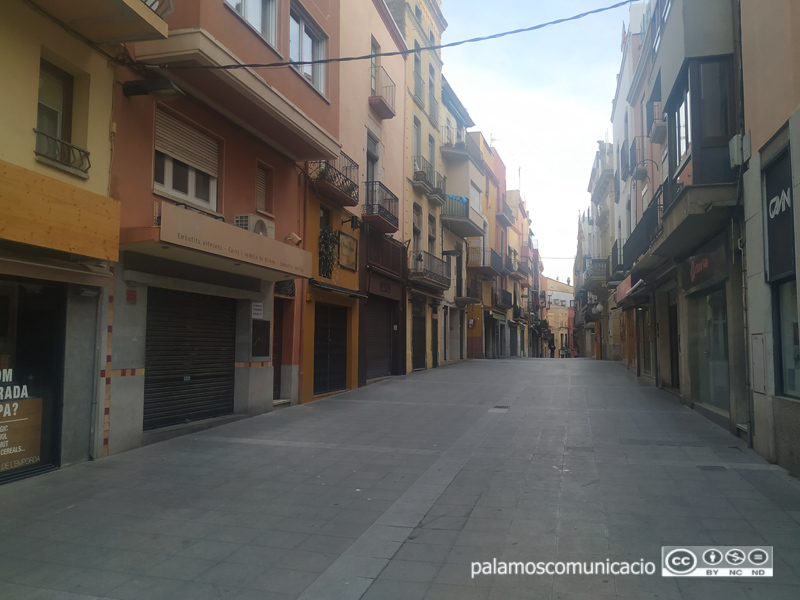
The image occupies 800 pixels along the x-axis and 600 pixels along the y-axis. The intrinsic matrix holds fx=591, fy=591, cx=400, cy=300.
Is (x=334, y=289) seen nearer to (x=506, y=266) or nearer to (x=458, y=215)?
(x=458, y=215)

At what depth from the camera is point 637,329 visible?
22578 millimetres

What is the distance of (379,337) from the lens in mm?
19859

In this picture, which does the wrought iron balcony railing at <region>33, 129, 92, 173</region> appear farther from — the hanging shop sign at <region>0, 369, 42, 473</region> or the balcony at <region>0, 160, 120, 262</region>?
the hanging shop sign at <region>0, 369, 42, 473</region>

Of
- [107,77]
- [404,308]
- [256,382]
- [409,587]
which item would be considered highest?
[107,77]

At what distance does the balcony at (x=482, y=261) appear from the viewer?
3366 centimetres

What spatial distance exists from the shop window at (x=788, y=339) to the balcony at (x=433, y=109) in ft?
66.3

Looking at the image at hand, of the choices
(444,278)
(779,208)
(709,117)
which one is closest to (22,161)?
(779,208)

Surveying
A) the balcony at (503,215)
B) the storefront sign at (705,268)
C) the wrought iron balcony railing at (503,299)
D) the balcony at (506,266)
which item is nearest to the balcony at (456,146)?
the balcony at (503,215)

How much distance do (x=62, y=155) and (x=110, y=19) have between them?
178cm

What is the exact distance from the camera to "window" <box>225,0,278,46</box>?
10227 millimetres

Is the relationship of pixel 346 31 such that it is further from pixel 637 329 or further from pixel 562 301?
pixel 562 301

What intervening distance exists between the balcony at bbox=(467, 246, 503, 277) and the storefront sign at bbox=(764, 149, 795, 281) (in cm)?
2575

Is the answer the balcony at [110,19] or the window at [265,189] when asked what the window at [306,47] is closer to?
the window at [265,189]

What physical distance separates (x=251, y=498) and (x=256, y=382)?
5.73 meters
